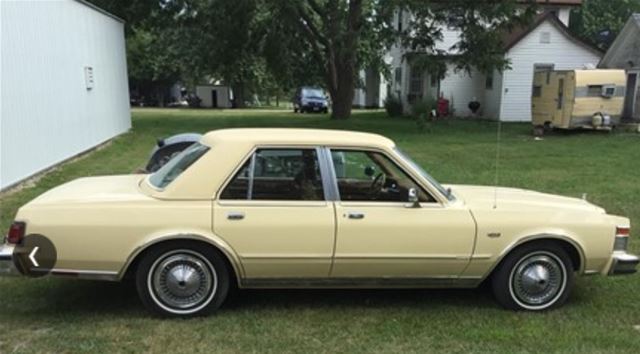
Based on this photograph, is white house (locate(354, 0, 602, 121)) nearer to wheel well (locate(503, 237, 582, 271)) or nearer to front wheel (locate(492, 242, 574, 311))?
wheel well (locate(503, 237, 582, 271))

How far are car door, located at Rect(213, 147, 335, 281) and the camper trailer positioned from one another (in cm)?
1663

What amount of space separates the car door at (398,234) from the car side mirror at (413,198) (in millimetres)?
22

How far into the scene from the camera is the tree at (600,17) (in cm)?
4675

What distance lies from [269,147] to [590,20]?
49.9 meters

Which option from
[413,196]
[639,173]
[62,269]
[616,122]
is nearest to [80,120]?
[62,269]

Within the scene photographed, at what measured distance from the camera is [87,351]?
3908 mm

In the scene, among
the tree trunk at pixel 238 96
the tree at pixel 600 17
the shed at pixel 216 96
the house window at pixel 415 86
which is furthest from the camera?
the shed at pixel 216 96

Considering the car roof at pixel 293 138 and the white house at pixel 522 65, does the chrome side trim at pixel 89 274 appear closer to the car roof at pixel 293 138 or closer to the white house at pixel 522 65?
the car roof at pixel 293 138

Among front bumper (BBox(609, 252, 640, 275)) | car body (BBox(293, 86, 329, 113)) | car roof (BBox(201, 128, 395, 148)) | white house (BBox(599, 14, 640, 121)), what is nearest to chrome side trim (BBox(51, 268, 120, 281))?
car roof (BBox(201, 128, 395, 148))

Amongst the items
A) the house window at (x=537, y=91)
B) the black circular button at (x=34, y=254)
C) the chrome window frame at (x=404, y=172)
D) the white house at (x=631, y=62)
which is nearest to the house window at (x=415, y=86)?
the house window at (x=537, y=91)

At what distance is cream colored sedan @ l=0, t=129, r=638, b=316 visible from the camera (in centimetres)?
425

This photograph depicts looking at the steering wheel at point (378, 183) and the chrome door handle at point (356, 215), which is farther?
the steering wheel at point (378, 183)

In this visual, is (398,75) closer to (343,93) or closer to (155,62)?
(343,93)

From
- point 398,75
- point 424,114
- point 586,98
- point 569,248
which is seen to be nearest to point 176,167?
point 569,248
